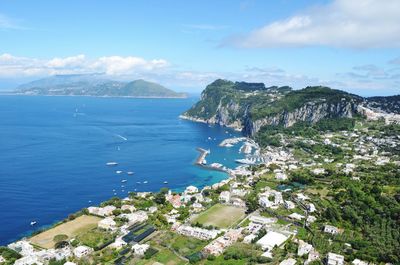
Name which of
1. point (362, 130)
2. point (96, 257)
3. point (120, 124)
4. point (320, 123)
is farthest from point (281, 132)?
point (96, 257)

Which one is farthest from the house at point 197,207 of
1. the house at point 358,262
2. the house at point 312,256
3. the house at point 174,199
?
the house at point 358,262

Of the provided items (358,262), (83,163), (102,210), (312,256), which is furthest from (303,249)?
(83,163)

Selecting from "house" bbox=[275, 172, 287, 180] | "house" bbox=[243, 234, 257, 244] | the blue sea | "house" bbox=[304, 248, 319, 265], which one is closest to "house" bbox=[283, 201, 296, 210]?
"house" bbox=[243, 234, 257, 244]

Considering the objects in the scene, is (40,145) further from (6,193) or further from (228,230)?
(228,230)

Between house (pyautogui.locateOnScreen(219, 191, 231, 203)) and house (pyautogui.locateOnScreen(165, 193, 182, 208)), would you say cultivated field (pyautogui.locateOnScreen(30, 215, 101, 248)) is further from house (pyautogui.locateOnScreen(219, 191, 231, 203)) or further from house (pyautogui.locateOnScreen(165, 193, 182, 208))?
house (pyautogui.locateOnScreen(219, 191, 231, 203))

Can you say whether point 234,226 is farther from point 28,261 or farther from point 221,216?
point 28,261

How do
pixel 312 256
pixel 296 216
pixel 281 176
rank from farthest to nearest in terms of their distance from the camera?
pixel 281 176 < pixel 296 216 < pixel 312 256
